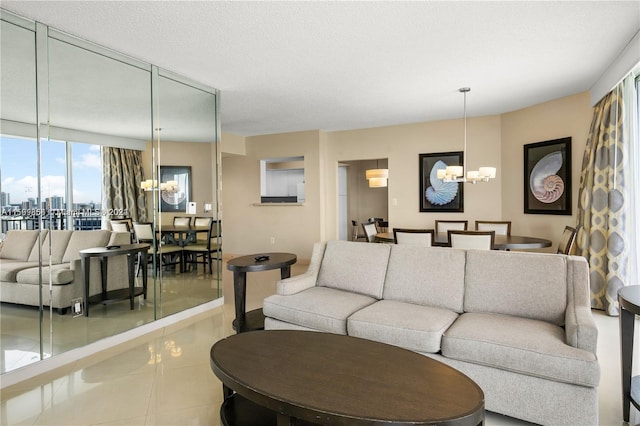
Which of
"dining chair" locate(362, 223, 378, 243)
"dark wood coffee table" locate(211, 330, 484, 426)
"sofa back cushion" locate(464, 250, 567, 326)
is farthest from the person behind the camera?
"dining chair" locate(362, 223, 378, 243)

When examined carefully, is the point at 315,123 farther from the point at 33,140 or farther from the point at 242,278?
the point at 33,140

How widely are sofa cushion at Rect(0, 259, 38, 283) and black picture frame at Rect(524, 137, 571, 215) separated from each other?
5.98 metres

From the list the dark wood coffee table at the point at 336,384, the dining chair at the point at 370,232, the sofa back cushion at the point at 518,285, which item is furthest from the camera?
the dining chair at the point at 370,232

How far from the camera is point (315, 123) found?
677cm

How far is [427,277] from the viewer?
300cm

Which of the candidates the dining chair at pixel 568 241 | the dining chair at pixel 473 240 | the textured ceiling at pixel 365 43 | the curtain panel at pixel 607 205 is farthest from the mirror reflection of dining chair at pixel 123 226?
the curtain panel at pixel 607 205

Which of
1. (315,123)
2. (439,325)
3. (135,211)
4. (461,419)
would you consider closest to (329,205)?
(315,123)

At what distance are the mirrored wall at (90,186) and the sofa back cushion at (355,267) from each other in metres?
1.79

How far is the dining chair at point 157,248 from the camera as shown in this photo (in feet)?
12.8

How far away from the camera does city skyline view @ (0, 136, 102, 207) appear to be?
277 centimetres

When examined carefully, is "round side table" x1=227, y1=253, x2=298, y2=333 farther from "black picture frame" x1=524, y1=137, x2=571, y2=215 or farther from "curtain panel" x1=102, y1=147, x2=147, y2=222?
"black picture frame" x1=524, y1=137, x2=571, y2=215

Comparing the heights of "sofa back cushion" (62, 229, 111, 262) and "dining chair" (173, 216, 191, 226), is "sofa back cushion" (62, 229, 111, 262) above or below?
below

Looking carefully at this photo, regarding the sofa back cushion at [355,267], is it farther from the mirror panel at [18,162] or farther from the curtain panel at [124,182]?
the mirror panel at [18,162]

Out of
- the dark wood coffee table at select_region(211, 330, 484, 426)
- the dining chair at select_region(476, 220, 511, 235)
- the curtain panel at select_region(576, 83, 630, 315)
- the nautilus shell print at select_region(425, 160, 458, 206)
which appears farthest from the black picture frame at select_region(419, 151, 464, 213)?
the dark wood coffee table at select_region(211, 330, 484, 426)
